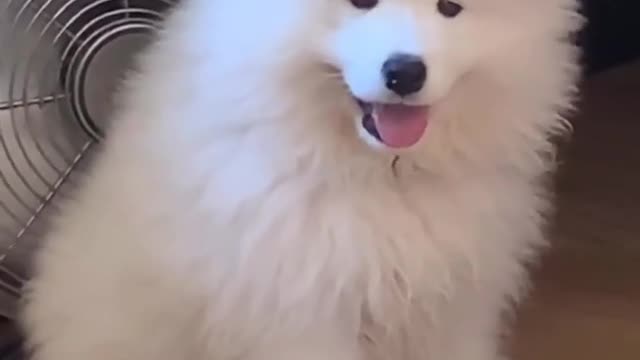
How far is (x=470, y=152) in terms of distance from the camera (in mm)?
1585

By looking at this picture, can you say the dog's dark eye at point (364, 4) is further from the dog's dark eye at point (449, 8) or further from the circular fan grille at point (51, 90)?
the circular fan grille at point (51, 90)

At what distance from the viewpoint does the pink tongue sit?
149 centimetres

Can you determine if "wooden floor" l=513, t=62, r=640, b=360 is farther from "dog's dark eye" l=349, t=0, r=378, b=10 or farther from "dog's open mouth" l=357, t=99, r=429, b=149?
"dog's dark eye" l=349, t=0, r=378, b=10

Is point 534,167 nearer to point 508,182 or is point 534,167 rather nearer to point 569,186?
point 508,182

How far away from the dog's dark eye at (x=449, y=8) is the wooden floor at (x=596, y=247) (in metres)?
0.79

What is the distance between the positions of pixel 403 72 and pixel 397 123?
97 mm

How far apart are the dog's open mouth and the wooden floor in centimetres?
71

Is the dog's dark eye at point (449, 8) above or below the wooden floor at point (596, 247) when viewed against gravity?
above

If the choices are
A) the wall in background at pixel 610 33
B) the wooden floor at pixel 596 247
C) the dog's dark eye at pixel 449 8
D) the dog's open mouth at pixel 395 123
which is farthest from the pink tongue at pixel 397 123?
the wall in background at pixel 610 33

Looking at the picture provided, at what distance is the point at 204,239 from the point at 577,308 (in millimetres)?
826

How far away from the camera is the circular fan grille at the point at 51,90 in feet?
6.16

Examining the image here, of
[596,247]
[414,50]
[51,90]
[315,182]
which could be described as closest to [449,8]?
[414,50]

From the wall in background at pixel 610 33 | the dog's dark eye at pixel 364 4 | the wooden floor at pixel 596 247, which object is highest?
the dog's dark eye at pixel 364 4

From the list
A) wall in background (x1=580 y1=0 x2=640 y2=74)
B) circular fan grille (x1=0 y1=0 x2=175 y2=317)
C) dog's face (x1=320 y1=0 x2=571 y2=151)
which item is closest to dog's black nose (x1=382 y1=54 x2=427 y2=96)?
dog's face (x1=320 y1=0 x2=571 y2=151)
